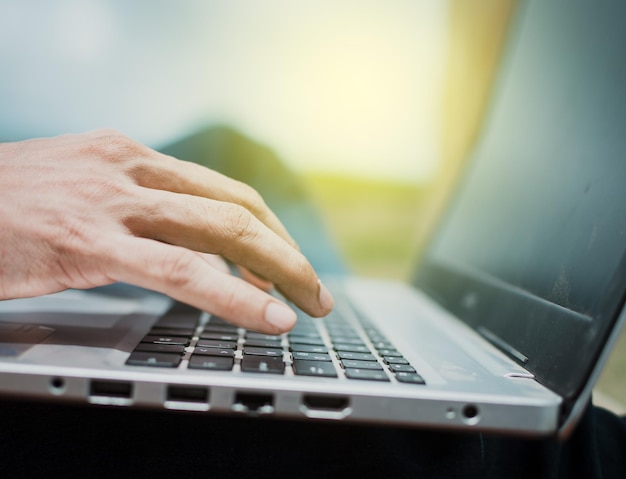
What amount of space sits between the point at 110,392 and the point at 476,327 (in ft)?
1.45

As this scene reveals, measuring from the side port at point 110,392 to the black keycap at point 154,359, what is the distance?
2 centimetres

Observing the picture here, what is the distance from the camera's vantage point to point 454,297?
0.78 meters

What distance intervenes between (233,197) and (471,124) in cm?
71

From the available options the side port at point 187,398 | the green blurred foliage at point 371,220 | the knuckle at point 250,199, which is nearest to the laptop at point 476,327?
the side port at point 187,398

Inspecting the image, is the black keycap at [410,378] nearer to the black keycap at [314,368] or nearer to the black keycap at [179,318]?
the black keycap at [314,368]

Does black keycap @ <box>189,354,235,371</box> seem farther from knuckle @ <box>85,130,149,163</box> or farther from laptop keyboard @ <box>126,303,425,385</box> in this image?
knuckle @ <box>85,130,149,163</box>

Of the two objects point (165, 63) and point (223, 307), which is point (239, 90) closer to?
point (165, 63)

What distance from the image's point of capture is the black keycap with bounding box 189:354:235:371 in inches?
15.4

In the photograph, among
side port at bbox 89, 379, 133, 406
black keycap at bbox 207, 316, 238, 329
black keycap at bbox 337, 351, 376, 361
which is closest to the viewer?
side port at bbox 89, 379, 133, 406

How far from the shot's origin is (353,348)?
51cm

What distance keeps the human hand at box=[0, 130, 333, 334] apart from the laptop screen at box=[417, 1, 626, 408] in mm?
214

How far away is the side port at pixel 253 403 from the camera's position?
1.20 feet

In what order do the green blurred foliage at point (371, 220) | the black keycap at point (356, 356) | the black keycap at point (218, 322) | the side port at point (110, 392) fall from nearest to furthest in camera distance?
the side port at point (110, 392) < the black keycap at point (356, 356) < the black keycap at point (218, 322) < the green blurred foliage at point (371, 220)

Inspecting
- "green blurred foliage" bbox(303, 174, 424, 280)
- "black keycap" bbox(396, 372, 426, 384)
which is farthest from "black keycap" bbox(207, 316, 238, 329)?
"green blurred foliage" bbox(303, 174, 424, 280)
